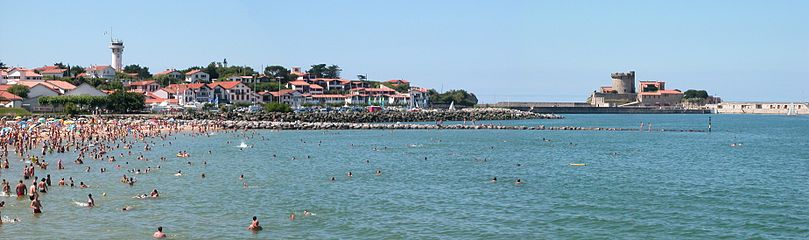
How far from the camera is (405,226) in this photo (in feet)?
84.4

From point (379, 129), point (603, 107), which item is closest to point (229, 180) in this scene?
point (379, 129)

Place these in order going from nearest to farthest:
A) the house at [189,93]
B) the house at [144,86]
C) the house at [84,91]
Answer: the house at [84,91]
the house at [189,93]
the house at [144,86]

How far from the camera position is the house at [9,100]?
88.1 meters

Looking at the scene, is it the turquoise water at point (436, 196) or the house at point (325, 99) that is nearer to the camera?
the turquoise water at point (436, 196)

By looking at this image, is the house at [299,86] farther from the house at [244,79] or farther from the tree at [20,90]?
the tree at [20,90]

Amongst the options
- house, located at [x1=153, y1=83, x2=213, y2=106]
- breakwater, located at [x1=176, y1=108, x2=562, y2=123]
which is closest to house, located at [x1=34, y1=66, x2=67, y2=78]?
house, located at [x1=153, y1=83, x2=213, y2=106]

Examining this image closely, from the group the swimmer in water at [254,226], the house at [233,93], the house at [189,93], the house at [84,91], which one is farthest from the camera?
the house at [233,93]

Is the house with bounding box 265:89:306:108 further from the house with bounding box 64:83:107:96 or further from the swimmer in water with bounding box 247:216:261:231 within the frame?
the swimmer in water with bounding box 247:216:261:231

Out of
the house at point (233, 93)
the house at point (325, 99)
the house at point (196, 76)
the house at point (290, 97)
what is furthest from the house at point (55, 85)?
the house at point (325, 99)

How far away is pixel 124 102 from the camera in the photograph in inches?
3743

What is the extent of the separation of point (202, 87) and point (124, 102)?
25.1m

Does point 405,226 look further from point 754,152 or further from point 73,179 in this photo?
point 754,152

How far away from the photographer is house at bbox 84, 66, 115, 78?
13600 centimetres

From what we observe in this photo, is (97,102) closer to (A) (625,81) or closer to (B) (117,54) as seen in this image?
(B) (117,54)
